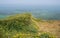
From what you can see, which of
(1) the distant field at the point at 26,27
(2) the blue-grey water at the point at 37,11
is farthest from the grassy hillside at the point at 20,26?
(2) the blue-grey water at the point at 37,11

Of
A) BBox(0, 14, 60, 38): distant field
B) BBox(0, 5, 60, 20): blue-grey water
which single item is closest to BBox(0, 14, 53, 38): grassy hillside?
BBox(0, 14, 60, 38): distant field

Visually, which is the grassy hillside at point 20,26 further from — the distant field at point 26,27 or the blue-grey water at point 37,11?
the blue-grey water at point 37,11

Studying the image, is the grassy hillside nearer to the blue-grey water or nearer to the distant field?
the distant field

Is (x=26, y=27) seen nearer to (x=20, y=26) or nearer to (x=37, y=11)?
(x=20, y=26)

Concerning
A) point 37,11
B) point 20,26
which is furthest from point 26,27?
point 37,11

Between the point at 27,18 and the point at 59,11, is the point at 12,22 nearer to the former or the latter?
the point at 27,18
